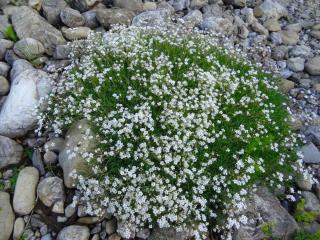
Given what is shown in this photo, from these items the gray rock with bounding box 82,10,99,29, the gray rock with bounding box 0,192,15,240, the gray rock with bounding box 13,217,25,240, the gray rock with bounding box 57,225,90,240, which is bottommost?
the gray rock with bounding box 13,217,25,240

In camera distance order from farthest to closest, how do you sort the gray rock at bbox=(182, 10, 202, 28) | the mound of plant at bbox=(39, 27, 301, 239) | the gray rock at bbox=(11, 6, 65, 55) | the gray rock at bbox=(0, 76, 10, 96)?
the gray rock at bbox=(182, 10, 202, 28) → the gray rock at bbox=(11, 6, 65, 55) → the gray rock at bbox=(0, 76, 10, 96) → the mound of plant at bbox=(39, 27, 301, 239)

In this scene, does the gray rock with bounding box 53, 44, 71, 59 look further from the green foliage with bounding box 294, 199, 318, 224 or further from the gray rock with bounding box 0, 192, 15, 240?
the green foliage with bounding box 294, 199, 318, 224

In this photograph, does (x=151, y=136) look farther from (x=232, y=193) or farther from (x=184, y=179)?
(x=232, y=193)

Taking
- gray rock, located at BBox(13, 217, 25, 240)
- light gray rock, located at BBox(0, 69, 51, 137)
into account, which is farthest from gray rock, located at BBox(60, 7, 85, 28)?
gray rock, located at BBox(13, 217, 25, 240)

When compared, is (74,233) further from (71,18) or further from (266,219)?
(71,18)

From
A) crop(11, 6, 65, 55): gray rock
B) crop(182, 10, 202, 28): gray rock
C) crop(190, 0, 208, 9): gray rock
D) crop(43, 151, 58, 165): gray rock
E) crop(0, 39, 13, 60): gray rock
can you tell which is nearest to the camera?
crop(43, 151, 58, 165): gray rock

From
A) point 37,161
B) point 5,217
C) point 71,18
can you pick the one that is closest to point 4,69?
point 71,18

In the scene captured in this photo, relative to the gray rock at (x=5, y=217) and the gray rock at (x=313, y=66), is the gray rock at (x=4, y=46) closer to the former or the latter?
the gray rock at (x=5, y=217)
